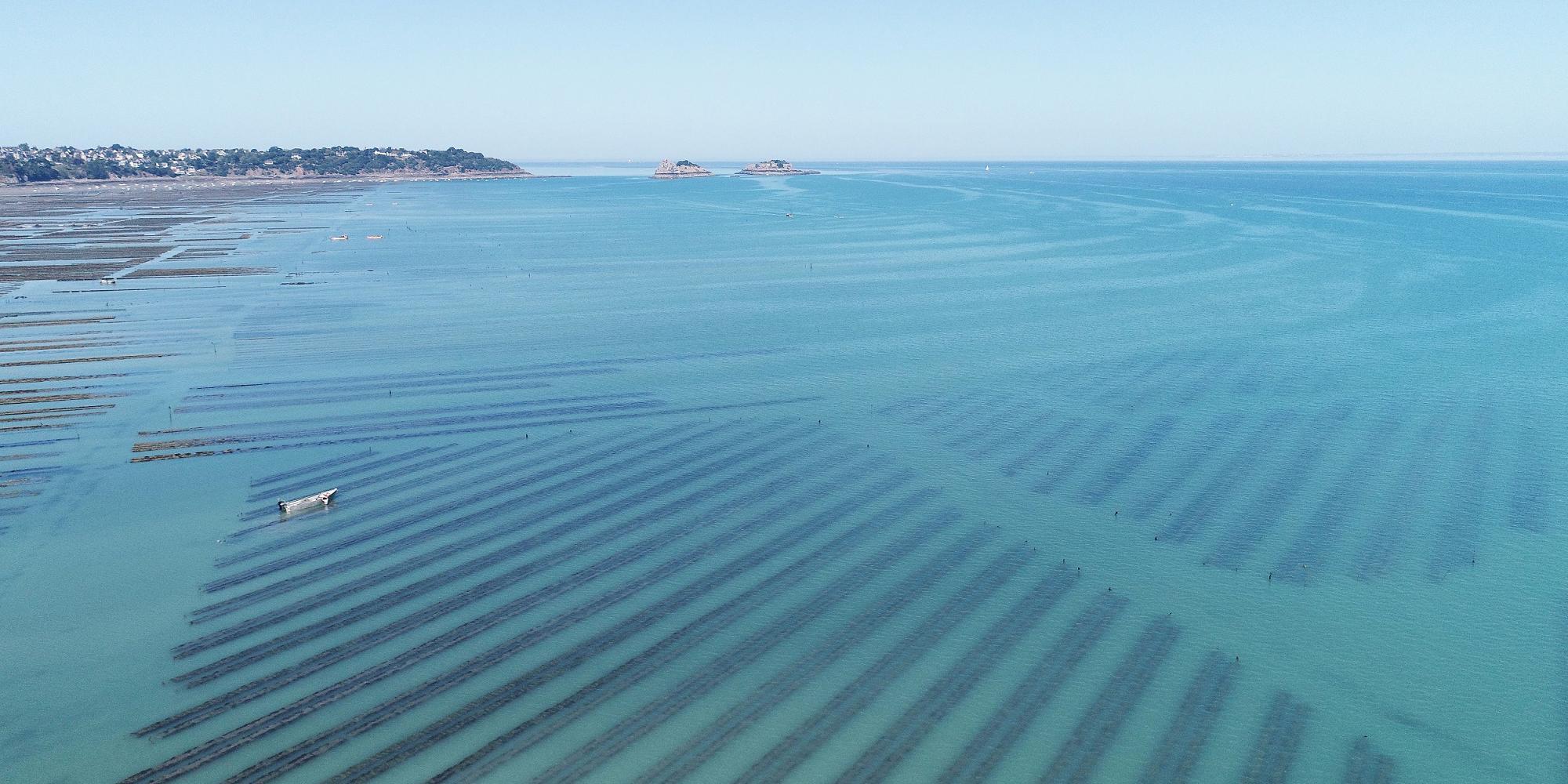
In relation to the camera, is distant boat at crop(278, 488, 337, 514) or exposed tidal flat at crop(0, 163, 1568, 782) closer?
exposed tidal flat at crop(0, 163, 1568, 782)

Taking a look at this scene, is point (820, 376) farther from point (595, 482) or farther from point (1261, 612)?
point (1261, 612)

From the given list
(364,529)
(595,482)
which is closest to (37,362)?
(364,529)

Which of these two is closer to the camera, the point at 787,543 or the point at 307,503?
the point at 787,543

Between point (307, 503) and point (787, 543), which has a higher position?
point (307, 503)
